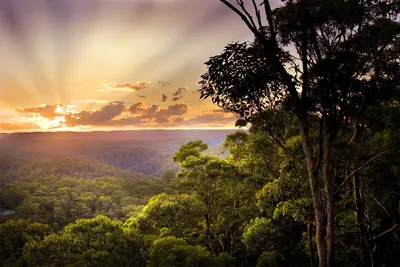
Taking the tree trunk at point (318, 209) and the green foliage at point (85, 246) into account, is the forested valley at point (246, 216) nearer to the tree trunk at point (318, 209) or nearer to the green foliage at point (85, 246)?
the green foliage at point (85, 246)

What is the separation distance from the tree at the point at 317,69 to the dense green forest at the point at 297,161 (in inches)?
1.0

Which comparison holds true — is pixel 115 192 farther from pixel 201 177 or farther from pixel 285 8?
pixel 285 8

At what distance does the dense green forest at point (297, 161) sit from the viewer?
6.19 m

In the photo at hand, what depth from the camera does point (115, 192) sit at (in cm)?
9044

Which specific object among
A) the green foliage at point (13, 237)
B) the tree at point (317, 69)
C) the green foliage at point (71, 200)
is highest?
the tree at point (317, 69)

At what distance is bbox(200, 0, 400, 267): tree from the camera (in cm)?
598

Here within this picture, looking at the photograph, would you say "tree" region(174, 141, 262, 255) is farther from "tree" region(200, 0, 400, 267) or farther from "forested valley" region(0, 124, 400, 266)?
"tree" region(200, 0, 400, 267)

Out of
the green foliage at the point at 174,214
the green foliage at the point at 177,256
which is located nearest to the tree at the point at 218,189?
the green foliage at the point at 174,214

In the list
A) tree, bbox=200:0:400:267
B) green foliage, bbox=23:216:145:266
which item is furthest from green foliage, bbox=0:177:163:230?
tree, bbox=200:0:400:267

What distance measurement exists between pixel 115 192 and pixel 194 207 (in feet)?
253

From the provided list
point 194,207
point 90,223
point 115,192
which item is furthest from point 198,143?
point 115,192

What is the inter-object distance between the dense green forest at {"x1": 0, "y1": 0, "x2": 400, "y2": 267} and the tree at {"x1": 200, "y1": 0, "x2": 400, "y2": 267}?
3 cm

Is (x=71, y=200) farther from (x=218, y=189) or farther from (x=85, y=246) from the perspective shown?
(x=218, y=189)

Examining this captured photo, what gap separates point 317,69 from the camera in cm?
639
